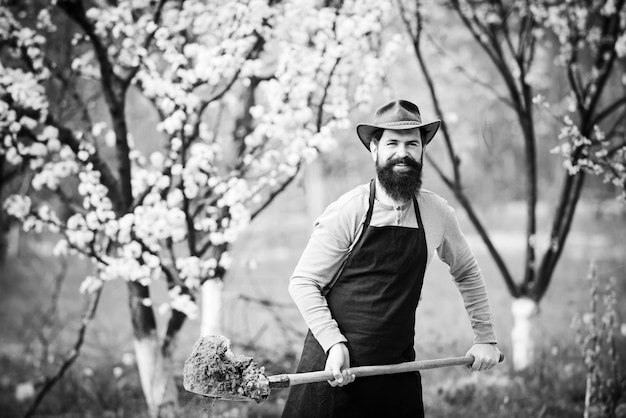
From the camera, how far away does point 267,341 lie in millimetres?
8984

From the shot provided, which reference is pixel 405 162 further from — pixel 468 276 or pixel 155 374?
pixel 155 374

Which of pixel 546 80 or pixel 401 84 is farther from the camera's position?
pixel 546 80

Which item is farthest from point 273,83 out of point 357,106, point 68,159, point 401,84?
point 401,84

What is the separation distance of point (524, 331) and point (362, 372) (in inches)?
157

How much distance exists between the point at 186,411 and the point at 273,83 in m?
2.36

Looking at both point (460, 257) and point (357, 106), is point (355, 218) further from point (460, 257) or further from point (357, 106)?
point (357, 106)

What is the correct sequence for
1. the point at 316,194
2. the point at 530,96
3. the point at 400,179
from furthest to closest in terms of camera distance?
the point at 316,194 < the point at 530,96 < the point at 400,179

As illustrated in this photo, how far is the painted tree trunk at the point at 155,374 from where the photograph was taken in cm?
511

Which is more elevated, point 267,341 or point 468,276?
point 468,276

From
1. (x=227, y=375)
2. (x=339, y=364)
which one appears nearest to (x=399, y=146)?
(x=339, y=364)

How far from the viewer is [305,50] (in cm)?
512

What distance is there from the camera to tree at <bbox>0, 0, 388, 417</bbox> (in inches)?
187

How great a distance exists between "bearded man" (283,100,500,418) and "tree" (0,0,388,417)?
1.66 m

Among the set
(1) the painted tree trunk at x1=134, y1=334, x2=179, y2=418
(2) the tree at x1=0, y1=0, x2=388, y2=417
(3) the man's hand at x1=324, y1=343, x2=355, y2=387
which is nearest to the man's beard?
(3) the man's hand at x1=324, y1=343, x2=355, y2=387
